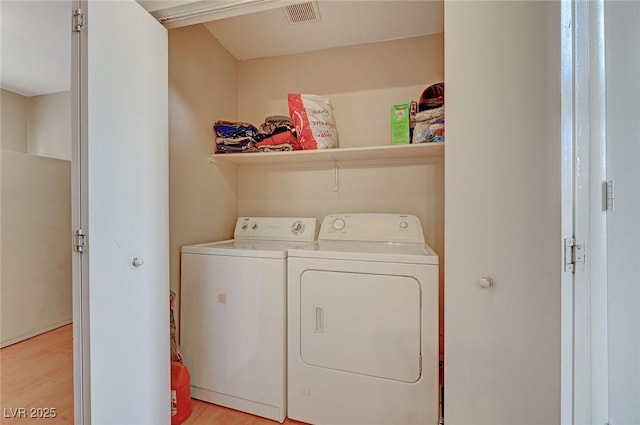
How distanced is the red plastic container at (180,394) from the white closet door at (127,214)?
116mm

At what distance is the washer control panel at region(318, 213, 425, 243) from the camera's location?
1.95m

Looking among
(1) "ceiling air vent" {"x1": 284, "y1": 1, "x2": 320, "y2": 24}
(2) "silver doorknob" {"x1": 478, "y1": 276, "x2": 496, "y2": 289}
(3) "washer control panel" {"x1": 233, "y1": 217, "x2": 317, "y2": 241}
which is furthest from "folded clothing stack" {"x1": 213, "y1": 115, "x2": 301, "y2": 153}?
(2) "silver doorknob" {"x1": 478, "y1": 276, "x2": 496, "y2": 289}

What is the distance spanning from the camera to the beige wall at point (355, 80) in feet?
6.94

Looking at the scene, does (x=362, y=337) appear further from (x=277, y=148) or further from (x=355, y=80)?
(x=355, y=80)

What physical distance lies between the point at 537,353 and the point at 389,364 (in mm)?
625

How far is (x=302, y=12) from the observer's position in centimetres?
189

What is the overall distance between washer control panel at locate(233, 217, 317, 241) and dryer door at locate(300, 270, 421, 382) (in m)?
0.61

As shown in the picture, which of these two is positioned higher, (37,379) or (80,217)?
(80,217)

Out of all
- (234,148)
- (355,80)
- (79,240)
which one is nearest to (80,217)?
(79,240)

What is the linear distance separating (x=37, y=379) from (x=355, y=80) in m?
2.54

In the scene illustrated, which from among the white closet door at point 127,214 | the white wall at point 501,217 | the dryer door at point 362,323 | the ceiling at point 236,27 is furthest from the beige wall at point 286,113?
the white wall at point 501,217

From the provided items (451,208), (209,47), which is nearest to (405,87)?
(451,208)

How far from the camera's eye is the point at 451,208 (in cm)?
118

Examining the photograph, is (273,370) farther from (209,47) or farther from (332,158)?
(209,47)
